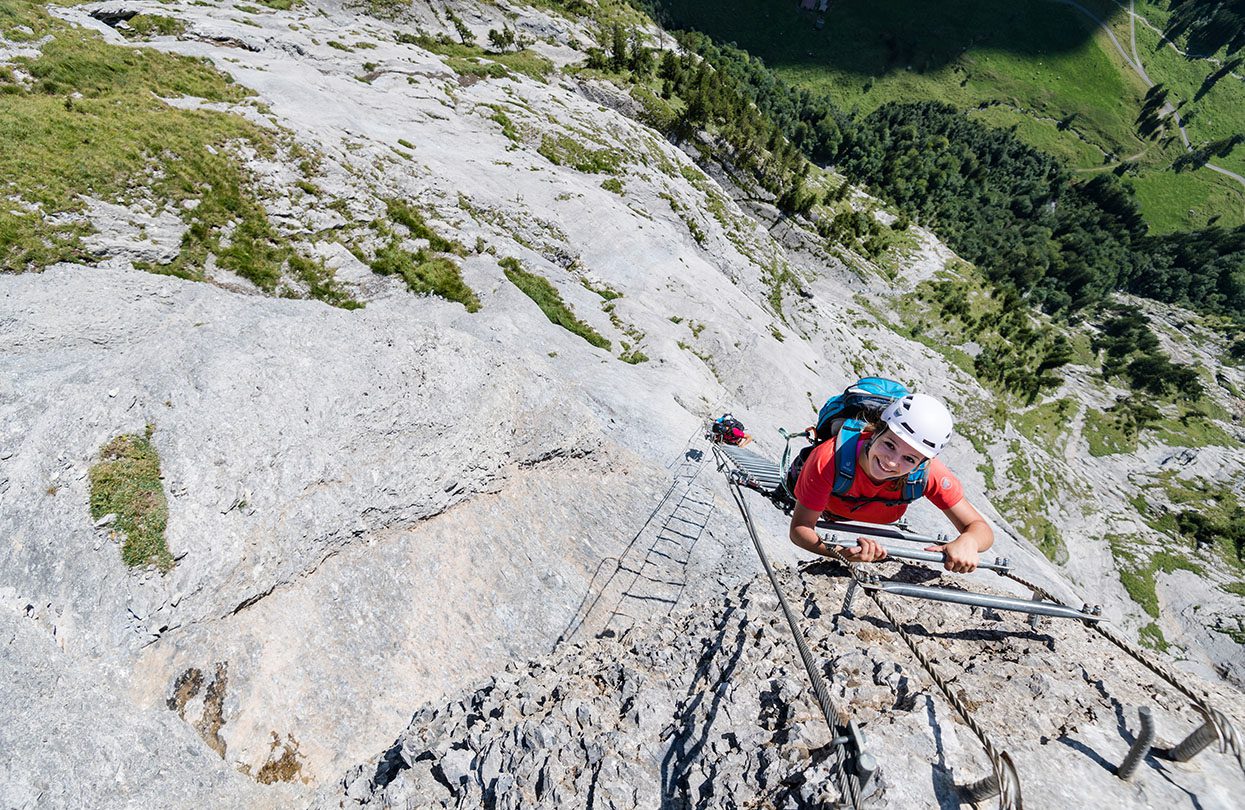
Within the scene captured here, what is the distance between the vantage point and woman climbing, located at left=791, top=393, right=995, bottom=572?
714 cm

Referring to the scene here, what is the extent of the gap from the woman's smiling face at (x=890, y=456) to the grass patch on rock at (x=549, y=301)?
24228 mm

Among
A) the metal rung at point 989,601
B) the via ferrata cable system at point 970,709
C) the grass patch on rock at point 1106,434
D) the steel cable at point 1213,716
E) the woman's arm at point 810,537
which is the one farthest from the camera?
the grass patch on rock at point 1106,434

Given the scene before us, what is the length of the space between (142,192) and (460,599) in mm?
22626

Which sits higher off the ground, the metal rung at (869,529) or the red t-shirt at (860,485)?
the red t-shirt at (860,485)

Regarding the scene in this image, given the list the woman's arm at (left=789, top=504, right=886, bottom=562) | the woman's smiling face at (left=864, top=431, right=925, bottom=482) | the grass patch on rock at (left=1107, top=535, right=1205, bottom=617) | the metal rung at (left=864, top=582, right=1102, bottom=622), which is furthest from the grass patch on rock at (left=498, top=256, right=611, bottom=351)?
the grass patch on rock at (left=1107, top=535, right=1205, bottom=617)

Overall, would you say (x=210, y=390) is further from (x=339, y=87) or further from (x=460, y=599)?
(x=339, y=87)

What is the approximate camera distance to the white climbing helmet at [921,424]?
23.1ft

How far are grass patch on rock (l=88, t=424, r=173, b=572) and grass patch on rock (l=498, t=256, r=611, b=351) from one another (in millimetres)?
20194

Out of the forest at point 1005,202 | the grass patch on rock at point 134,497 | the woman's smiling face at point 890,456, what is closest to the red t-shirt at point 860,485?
the woman's smiling face at point 890,456

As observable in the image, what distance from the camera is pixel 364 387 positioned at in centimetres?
1594

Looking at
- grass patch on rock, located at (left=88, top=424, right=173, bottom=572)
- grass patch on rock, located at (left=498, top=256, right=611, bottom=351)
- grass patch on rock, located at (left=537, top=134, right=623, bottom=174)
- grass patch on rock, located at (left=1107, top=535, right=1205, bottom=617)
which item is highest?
grass patch on rock, located at (left=88, top=424, right=173, bottom=572)

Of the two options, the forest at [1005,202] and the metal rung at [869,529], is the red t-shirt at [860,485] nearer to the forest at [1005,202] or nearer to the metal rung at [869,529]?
the metal rung at [869,529]

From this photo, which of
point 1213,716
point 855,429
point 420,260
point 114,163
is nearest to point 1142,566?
point 855,429

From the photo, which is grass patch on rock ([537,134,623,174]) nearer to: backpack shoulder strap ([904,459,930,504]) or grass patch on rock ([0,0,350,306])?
grass patch on rock ([0,0,350,306])
